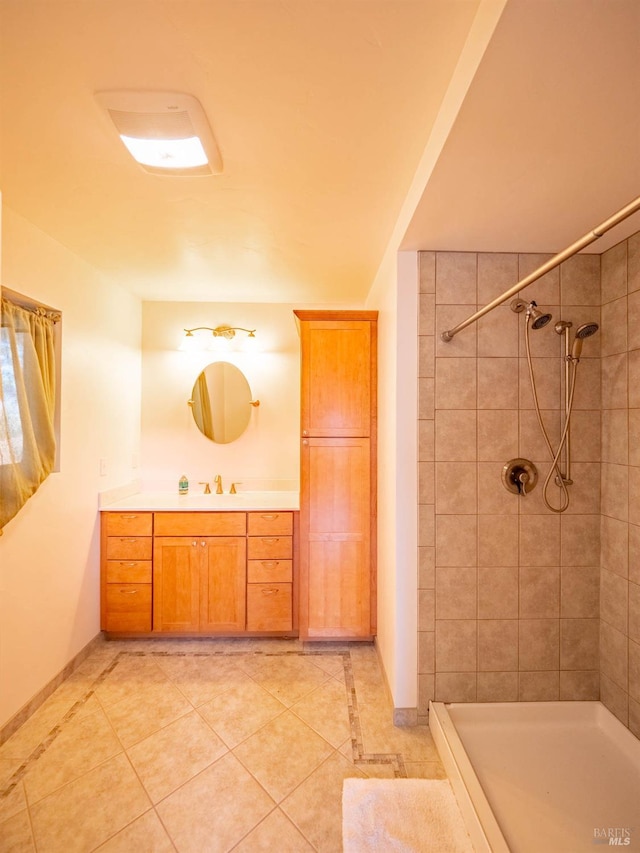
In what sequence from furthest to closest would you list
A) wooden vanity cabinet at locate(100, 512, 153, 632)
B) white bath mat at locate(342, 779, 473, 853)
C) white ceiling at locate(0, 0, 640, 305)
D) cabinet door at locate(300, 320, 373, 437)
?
1. wooden vanity cabinet at locate(100, 512, 153, 632)
2. cabinet door at locate(300, 320, 373, 437)
3. white bath mat at locate(342, 779, 473, 853)
4. white ceiling at locate(0, 0, 640, 305)

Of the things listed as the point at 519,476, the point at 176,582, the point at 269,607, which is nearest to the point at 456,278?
the point at 519,476

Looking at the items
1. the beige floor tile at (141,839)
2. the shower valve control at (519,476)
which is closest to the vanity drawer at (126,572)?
the beige floor tile at (141,839)

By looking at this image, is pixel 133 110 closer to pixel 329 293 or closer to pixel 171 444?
pixel 329 293

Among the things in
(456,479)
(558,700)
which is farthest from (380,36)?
(558,700)

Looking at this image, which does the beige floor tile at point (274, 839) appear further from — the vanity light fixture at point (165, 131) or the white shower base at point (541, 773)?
the vanity light fixture at point (165, 131)

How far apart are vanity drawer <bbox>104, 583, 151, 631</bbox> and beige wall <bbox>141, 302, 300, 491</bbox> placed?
2.75ft

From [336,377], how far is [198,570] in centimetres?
156

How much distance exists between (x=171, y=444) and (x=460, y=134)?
2754 mm

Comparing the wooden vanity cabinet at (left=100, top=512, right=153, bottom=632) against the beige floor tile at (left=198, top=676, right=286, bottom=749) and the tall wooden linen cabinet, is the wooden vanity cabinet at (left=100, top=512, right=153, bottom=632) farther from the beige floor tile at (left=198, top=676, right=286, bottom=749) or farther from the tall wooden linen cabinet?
the tall wooden linen cabinet

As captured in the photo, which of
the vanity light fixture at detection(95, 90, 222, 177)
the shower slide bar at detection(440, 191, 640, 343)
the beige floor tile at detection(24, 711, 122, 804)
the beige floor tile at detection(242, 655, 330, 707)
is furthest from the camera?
the beige floor tile at detection(242, 655, 330, 707)

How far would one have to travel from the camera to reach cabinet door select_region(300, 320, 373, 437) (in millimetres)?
2322

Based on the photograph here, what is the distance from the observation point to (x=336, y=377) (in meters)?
2.34

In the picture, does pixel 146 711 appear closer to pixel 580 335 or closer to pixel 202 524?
pixel 202 524

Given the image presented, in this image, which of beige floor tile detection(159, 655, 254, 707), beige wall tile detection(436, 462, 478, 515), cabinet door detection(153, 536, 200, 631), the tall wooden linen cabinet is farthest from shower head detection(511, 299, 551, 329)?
beige floor tile detection(159, 655, 254, 707)
